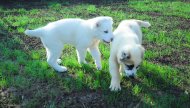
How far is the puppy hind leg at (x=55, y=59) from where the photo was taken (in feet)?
22.2

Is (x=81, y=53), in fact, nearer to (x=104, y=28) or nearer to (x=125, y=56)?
(x=104, y=28)

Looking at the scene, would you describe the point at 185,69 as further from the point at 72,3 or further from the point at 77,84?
the point at 72,3

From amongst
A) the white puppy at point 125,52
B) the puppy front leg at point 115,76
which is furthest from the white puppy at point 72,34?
the puppy front leg at point 115,76

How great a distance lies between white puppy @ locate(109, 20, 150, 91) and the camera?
5500mm

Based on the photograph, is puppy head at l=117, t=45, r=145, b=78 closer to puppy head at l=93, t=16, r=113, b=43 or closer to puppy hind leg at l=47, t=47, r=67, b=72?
puppy head at l=93, t=16, r=113, b=43

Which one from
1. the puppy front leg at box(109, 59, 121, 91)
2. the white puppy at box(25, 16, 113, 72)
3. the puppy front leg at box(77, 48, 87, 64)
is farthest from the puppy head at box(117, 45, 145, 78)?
the puppy front leg at box(77, 48, 87, 64)

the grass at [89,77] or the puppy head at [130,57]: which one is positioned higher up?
the puppy head at [130,57]

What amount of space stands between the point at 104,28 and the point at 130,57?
1.26 meters

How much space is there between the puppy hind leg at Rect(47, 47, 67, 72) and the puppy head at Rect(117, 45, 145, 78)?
63.5 inches

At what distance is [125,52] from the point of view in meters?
5.46

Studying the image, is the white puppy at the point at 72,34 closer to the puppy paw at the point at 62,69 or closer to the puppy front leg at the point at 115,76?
the puppy paw at the point at 62,69

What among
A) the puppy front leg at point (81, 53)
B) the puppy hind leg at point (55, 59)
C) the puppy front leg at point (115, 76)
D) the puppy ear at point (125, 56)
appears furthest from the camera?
the puppy front leg at point (81, 53)

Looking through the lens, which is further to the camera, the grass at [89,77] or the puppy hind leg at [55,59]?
the puppy hind leg at [55,59]

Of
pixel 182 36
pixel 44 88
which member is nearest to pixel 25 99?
pixel 44 88
